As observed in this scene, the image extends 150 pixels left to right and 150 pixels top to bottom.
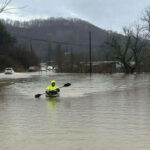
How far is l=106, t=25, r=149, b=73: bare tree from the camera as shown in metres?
64.8

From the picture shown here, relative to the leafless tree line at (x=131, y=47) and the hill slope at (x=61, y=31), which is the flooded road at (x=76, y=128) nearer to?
the leafless tree line at (x=131, y=47)

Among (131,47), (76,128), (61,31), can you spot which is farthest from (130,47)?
(76,128)

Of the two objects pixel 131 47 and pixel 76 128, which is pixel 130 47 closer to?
pixel 131 47

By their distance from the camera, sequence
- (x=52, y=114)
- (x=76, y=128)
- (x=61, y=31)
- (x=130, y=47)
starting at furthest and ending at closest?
(x=61, y=31)
(x=130, y=47)
(x=52, y=114)
(x=76, y=128)

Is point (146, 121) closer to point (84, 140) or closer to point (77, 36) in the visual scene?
point (84, 140)

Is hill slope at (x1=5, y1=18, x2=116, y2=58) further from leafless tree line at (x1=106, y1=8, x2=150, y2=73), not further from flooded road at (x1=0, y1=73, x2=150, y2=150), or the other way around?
flooded road at (x1=0, y1=73, x2=150, y2=150)

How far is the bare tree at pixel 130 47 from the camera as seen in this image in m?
64.8

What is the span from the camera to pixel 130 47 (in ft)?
218

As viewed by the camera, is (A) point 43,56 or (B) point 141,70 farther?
(A) point 43,56

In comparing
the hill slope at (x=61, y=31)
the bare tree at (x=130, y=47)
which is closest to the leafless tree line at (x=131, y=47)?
the bare tree at (x=130, y=47)

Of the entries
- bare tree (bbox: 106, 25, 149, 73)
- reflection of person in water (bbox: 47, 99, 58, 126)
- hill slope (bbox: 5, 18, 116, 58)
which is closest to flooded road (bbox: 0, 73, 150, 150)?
reflection of person in water (bbox: 47, 99, 58, 126)

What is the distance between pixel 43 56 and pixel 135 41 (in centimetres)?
8544

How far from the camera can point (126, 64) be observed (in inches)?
2574

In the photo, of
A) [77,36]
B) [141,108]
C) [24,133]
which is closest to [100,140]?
[24,133]
